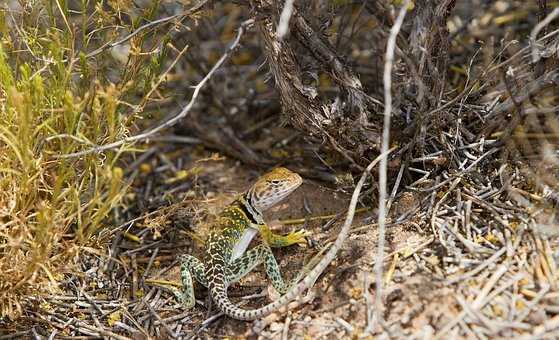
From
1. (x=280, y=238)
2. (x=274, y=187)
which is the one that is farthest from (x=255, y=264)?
(x=274, y=187)

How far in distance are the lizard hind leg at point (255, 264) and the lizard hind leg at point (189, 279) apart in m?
0.18

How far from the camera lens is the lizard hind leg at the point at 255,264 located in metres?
3.72

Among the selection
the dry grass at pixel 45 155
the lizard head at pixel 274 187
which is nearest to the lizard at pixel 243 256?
the lizard head at pixel 274 187

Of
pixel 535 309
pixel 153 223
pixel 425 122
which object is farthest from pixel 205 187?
pixel 535 309

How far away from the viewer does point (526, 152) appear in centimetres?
376

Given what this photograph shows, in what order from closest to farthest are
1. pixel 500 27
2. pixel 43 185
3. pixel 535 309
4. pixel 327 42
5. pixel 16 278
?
pixel 535 309 → pixel 16 278 → pixel 43 185 → pixel 327 42 → pixel 500 27

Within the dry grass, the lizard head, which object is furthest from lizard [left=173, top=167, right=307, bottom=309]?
the dry grass

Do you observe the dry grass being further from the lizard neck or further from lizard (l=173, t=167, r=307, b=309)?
the lizard neck

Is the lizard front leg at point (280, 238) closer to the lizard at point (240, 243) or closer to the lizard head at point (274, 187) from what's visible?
the lizard at point (240, 243)

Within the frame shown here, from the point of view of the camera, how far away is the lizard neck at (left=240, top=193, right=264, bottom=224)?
4.10 m

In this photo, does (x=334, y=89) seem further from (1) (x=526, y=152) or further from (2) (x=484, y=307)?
(2) (x=484, y=307)

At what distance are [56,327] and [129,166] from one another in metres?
1.68

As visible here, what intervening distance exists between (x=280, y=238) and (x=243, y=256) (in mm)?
260

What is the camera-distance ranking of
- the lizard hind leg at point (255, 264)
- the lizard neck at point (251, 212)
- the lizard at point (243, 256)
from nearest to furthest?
the lizard at point (243, 256) < the lizard hind leg at point (255, 264) < the lizard neck at point (251, 212)
